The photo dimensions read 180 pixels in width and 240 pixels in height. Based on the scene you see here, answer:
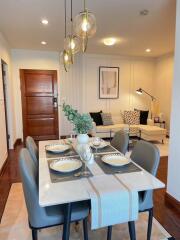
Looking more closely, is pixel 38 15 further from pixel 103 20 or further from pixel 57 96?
pixel 57 96

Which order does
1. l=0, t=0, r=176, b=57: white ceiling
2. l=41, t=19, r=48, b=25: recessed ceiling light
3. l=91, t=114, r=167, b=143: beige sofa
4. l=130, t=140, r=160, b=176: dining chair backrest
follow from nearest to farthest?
l=130, t=140, r=160, b=176: dining chair backrest → l=0, t=0, r=176, b=57: white ceiling → l=41, t=19, r=48, b=25: recessed ceiling light → l=91, t=114, r=167, b=143: beige sofa

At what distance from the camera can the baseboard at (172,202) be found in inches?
88.8

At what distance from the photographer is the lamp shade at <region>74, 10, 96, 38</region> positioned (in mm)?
1880

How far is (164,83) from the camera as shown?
20.2 feet

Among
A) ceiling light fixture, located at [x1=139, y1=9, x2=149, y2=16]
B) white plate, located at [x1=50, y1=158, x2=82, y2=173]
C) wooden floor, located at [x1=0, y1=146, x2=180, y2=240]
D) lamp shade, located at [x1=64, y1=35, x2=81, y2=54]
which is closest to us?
white plate, located at [x1=50, y1=158, x2=82, y2=173]

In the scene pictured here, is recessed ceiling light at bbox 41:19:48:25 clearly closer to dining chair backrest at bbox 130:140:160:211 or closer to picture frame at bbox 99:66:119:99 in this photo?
dining chair backrest at bbox 130:140:160:211

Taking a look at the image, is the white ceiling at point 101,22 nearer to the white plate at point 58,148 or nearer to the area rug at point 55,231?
the white plate at point 58,148

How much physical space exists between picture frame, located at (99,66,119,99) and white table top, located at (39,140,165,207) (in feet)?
15.7

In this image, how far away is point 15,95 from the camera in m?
5.37

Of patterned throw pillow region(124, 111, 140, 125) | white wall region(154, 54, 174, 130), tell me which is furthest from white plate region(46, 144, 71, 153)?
white wall region(154, 54, 174, 130)

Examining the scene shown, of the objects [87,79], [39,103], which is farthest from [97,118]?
[39,103]

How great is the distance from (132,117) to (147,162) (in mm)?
4147

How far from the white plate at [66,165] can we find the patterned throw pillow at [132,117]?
4.29m

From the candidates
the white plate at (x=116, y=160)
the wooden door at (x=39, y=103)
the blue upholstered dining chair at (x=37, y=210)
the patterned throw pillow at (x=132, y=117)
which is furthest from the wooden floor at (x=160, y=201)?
the patterned throw pillow at (x=132, y=117)
